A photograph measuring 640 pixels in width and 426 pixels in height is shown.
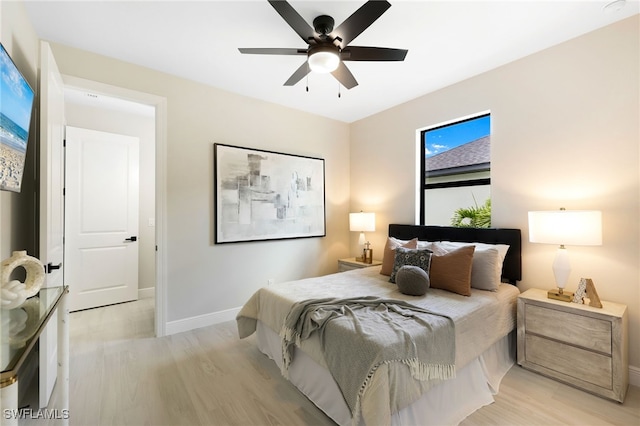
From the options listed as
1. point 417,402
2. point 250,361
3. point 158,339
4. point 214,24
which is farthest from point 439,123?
point 158,339

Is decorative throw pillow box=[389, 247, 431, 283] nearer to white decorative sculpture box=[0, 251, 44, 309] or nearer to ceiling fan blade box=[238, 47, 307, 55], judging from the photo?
ceiling fan blade box=[238, 47, 307, 55]

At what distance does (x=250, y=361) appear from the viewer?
2.42 metres

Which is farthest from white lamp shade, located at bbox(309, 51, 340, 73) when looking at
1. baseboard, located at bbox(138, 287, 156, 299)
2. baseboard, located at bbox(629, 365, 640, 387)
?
baseboard, located at bbox(138, 287, 156, 299)

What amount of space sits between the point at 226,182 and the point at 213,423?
230cm

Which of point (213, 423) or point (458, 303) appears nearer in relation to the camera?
point (213, 423)

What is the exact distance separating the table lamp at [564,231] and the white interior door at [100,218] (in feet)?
15.6

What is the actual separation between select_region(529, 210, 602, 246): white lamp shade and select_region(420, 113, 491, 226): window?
92cm

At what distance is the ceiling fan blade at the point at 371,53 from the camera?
202cm

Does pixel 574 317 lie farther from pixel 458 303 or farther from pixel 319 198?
pixel 319 198

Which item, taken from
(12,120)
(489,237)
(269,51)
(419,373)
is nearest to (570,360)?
(489,237)

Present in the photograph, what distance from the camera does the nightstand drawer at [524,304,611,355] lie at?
1936 millimetres

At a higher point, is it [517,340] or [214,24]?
[214,24]

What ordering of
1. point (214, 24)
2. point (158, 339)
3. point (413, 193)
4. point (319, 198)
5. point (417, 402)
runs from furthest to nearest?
point (319, 198)
point (413, 193)
point (158, 339)
point (214, 24)
point (417, 402)

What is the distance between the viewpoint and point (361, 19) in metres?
1.74
